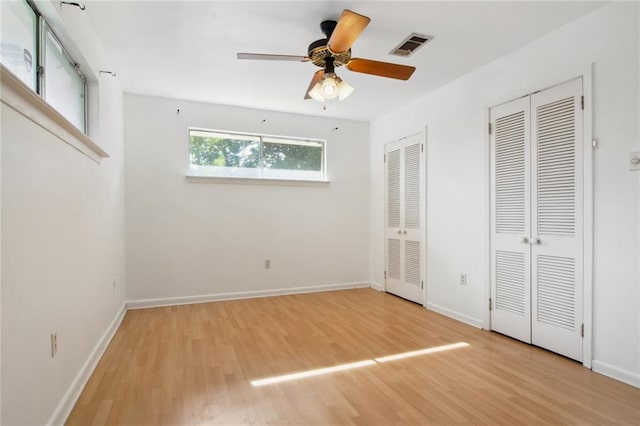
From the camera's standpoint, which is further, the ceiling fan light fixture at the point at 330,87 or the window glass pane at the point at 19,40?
the ceiling fan light fixture at the point at 330,87

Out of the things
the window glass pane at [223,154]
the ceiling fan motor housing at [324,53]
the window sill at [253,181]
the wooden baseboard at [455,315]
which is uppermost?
the ceiling fan motor housing at [324,53]

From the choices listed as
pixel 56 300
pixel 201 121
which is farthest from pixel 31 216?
pixel 201 121

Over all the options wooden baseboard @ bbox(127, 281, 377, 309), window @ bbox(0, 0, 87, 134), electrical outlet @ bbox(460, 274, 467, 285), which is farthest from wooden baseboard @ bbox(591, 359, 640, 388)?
window @ bbox(0, 0, 87, 134)

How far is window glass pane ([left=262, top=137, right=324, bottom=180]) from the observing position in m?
4.72

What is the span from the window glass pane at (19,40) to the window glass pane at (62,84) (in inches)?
6.4

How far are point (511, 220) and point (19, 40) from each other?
3713 millimetres

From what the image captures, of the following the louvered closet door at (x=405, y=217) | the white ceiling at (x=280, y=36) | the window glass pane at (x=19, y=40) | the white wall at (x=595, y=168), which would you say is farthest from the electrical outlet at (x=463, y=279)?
the window glass pane at (x=19, y=40)

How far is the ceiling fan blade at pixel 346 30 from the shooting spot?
1.84m

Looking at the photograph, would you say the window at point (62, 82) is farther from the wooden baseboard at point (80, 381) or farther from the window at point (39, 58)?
the wooden baseboard at point (80, 381)

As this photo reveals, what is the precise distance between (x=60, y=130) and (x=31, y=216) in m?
0.61

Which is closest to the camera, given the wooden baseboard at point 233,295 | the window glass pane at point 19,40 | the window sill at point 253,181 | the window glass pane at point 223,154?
the window glass pane at point 19,40

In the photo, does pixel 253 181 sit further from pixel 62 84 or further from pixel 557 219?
pixel 557 219

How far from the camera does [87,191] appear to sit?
239 cm

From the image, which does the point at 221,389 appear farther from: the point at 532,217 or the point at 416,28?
the point at 416,28
